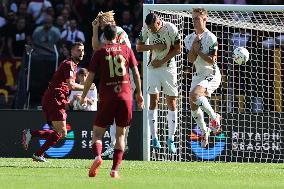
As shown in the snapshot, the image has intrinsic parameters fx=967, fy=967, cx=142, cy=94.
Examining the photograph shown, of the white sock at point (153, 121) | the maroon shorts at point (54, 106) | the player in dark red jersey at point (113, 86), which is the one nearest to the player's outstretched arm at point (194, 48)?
the white sock at point (153, 121)

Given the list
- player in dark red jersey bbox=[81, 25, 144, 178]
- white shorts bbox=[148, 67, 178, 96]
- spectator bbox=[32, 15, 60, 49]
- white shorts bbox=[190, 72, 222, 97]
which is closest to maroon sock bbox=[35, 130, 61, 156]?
white shorts bbox=[148, 67, 178, 96]

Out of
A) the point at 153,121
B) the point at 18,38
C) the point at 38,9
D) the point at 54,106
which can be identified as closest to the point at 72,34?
the point at 18,38

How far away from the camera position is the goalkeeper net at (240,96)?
19.2m

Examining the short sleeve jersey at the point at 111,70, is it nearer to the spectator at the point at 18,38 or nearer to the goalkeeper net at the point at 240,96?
the goalkeeper net at the point at 240,96

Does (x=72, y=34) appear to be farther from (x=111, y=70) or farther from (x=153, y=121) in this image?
(x=111, y=70)

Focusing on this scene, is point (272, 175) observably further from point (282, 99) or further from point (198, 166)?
point (282, 99)

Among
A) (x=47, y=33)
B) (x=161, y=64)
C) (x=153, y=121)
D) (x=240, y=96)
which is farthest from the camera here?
(x=47, y=33)

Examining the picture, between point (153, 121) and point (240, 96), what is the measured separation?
2.75m

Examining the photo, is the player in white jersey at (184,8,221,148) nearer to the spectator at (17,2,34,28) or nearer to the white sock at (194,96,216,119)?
the white sock at (194,96,216,119)

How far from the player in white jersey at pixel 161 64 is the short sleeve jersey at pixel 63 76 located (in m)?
1.47

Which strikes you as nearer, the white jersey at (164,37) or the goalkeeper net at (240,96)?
the white jersey at (164,37)

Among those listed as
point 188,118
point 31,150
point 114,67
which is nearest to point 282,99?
point 188,118

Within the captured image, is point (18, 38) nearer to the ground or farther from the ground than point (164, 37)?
farther from the ground

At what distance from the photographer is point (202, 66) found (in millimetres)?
17000
